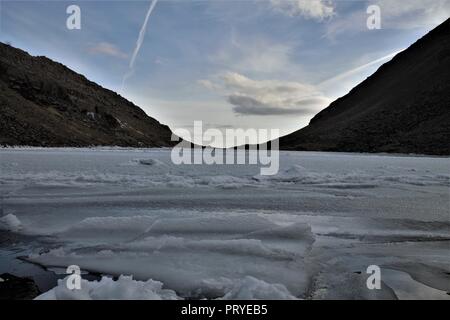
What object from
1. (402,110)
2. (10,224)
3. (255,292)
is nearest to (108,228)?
(10,224)

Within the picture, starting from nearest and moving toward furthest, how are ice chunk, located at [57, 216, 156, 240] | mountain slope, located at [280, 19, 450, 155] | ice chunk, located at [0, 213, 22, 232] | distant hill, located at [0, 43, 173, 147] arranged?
ice chunk, located at [57, 216, 156, 240] < ice chunk, located at [0, 213, 22, 232] < distant hill, located at [0, 43, 173, 147] < mountain slope, located at [280, 19, 450, 155]

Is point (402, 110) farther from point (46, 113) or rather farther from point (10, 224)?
point (10, 224)

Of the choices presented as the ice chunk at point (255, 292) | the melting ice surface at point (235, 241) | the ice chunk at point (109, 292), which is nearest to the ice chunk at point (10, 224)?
the melting ice surface at point (235, 241)

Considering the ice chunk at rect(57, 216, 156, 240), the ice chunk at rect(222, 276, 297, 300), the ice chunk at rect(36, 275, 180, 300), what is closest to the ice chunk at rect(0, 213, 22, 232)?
the ice chunk at rect(57, 216, 156, 240)

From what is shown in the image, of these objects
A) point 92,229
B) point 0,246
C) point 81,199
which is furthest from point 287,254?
point 81,199

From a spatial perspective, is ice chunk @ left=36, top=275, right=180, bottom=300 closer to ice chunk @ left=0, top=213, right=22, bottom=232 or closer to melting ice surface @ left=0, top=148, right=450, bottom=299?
melting ice surface @ left=0, top=148, right=450, bottom=299

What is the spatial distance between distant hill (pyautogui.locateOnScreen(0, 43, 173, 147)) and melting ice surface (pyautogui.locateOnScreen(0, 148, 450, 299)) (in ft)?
219

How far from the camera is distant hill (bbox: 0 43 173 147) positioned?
253 ft

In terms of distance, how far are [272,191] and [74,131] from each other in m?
90.6

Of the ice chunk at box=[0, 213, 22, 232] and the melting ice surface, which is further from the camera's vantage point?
the ice chunk at box=[0, 213, 22, 232]

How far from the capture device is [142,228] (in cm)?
704

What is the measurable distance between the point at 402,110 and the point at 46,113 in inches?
3528
